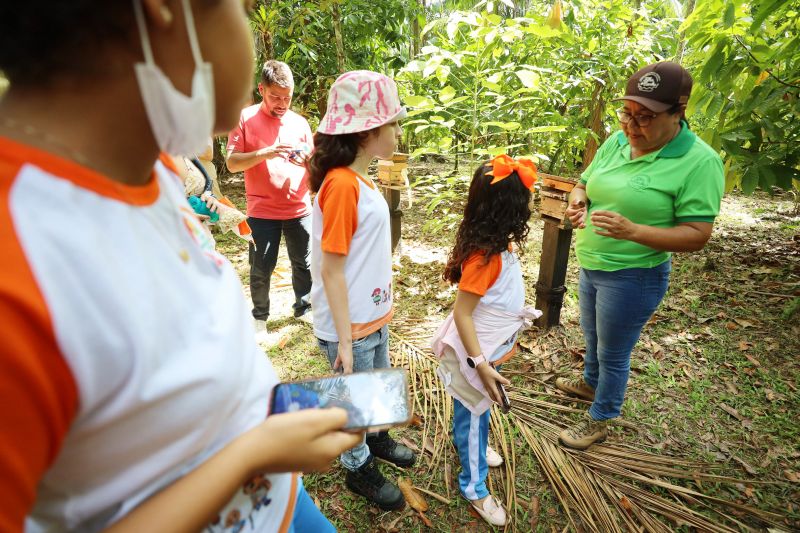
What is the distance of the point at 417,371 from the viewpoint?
293cm

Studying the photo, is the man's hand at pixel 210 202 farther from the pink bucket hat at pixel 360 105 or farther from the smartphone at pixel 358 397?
the smartphone at pixel 358 397

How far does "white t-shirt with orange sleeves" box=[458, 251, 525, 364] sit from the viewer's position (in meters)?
1.74

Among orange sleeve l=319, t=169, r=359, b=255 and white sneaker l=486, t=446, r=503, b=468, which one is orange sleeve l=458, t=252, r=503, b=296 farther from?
white sneaker l=486, t=446, r=503, b=468

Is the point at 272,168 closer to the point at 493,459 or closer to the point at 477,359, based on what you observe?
the point at 477,359

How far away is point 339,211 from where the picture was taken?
5.51ft

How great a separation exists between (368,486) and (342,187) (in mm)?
1544

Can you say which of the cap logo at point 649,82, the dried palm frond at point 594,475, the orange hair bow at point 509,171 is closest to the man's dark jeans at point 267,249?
the dried palm frond at point 594,475

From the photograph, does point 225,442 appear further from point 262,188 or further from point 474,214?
point 262,188

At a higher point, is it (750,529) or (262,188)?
(262,188)

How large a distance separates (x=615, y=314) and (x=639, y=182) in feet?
2.38

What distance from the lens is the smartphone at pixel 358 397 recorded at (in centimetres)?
88

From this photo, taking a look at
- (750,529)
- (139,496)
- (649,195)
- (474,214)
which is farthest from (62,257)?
(750,529)

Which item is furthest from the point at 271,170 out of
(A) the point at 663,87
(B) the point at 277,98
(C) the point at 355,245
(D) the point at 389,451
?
(A) the point at 663,87

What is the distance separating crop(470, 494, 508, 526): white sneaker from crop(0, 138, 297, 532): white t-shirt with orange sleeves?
173 centimetres
